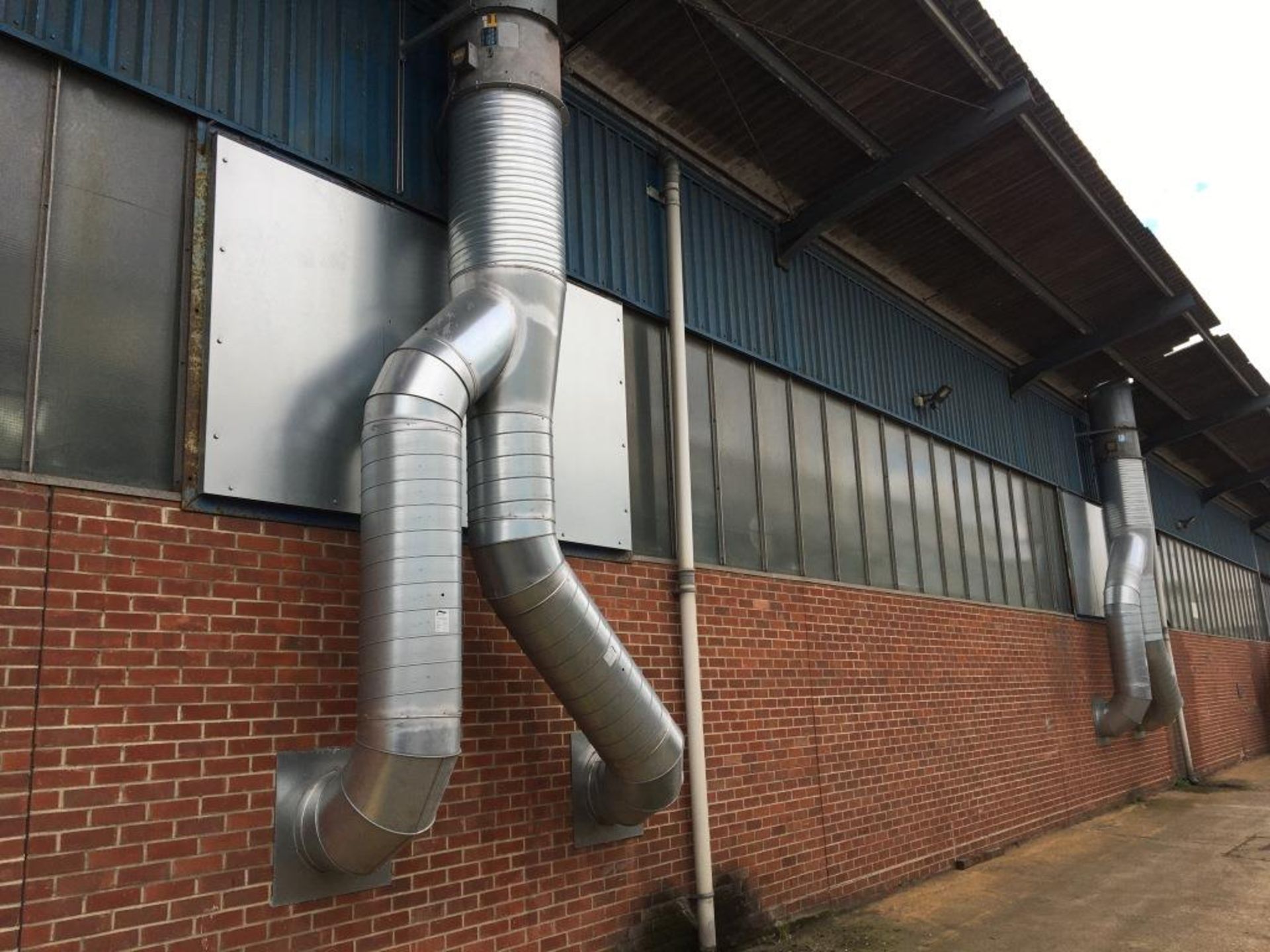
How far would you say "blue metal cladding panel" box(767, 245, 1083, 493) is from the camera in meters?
9.41

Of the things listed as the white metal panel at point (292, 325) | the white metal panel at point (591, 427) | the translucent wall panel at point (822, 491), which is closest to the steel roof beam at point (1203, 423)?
the translucent wall panel at point (822, 491)

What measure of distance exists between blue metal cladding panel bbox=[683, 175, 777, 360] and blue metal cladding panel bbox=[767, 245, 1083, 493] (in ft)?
0.81

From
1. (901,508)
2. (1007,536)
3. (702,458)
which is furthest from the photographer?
(1007,536)


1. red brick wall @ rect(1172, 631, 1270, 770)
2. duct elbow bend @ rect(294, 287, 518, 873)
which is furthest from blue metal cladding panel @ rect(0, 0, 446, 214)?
red brick wall @ rect(1172, 631, 1270, 770)

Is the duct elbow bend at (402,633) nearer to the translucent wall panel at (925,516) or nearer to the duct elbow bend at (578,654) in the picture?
the duct elbow bend at (578,654)

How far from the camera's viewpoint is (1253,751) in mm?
21109

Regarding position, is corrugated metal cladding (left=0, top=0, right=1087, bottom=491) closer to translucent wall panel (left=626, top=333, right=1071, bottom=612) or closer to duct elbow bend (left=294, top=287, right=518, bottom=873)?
translucent wall panel (left=626, top=333, right=1071, bottom=612)

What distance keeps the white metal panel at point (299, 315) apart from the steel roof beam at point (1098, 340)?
9842mm

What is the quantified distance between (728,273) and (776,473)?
1.80 m

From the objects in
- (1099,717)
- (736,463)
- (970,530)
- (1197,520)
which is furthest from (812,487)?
(1197,520)

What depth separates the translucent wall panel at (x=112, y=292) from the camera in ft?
14.1

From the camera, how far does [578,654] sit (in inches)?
203

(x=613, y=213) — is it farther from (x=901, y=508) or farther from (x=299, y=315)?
(x=901, y=508)

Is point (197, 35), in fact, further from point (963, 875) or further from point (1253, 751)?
point (1253, 751)
